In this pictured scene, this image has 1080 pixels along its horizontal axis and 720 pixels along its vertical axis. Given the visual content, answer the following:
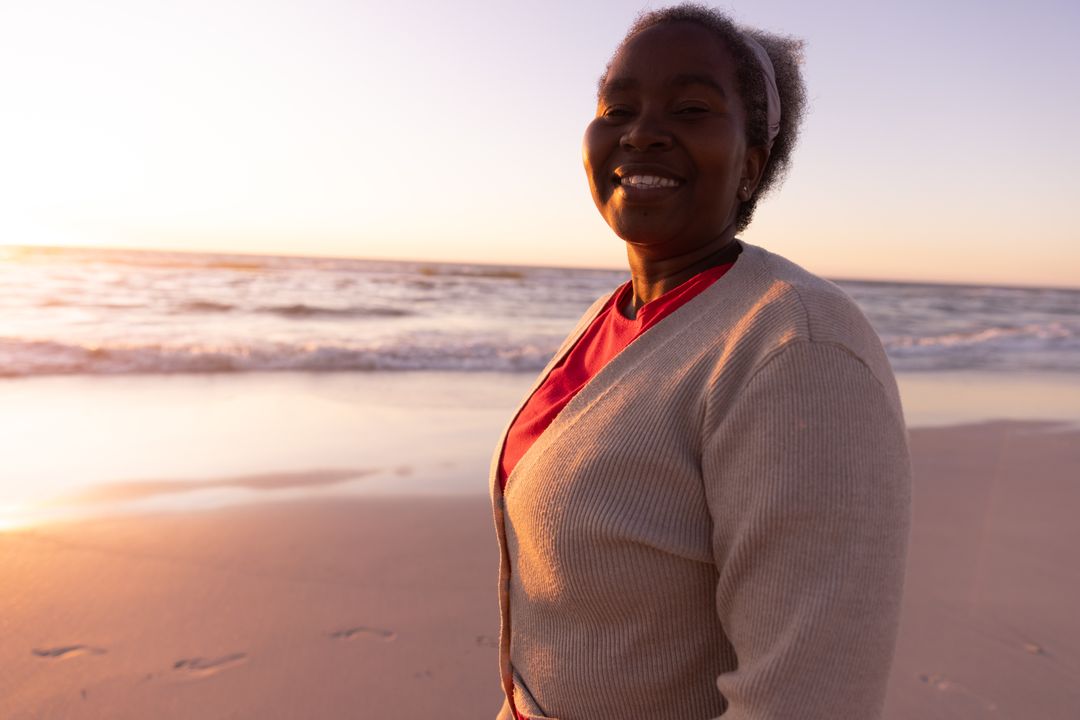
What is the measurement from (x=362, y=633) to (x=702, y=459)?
2.92 meters

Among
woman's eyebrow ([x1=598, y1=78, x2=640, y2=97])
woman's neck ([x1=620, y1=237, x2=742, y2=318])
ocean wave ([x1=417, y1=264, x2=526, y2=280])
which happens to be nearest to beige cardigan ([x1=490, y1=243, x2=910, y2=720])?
woman's neck ([x1=620, y1=237, x2=742, y2=318])

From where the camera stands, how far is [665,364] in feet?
3.96

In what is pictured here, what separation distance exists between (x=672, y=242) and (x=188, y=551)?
12.6ft

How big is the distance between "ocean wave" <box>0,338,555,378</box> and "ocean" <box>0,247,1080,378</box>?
0.06 ft

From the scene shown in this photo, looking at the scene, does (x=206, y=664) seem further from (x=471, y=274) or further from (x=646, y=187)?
(x=471, y=274)

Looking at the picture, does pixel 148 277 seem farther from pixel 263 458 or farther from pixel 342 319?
pixel 263 458

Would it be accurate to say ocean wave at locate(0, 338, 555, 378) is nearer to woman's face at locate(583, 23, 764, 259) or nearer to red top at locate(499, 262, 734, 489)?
red top at locate(499, 262, 734, 489)

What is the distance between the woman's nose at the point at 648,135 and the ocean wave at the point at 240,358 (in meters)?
9.17

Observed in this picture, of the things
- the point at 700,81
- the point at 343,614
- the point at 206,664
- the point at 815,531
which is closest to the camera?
the point at 815,531

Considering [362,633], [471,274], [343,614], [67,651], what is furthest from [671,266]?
[471,274]

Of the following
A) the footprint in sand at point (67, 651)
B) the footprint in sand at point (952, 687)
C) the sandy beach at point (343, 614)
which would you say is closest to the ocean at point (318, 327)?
the sandy beach at point (343, 614)

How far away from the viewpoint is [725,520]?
1043 mm

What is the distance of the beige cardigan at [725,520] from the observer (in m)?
0.96

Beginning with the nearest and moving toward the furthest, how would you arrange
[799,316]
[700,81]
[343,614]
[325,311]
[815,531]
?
[815,531]
[799,316]
[700,81]
[343,614]
[325,311]
